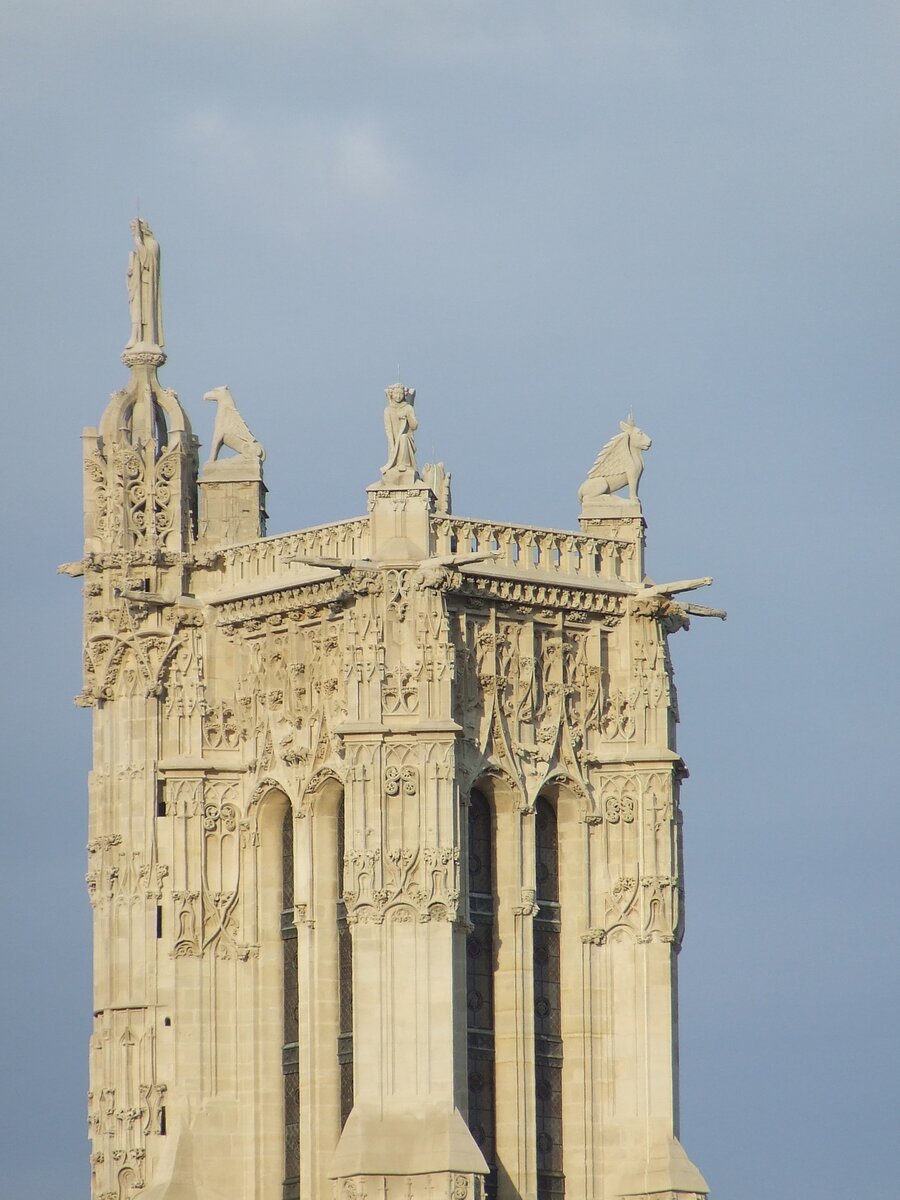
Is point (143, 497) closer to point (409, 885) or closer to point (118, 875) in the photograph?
point (118, 875)

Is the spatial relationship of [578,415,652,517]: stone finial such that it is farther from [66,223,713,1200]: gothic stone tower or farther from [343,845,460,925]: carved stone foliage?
[343,845,460,925]: carved stone foliage

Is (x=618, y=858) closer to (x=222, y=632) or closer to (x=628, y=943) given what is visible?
(x=628, y=943)

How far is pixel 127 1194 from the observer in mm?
60500

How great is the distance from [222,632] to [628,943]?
20.6ft

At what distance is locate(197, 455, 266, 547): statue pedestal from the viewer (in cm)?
6222

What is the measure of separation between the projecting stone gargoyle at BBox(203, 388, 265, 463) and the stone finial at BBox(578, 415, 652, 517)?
163 inches

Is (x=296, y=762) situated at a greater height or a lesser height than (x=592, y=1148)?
greater

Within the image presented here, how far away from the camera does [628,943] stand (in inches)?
2381

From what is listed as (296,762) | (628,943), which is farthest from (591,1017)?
(296,762)

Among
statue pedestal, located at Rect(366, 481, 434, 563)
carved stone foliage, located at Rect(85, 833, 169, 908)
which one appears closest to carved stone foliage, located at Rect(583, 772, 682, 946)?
statue pedestal, located at Rect(366, 481, 434, 563)

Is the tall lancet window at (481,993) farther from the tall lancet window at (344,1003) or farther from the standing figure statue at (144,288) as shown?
the standing figure statue at (144,288)

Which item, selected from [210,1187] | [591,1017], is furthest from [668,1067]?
[210,1187]

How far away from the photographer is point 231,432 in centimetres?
6256

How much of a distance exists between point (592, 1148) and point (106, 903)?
672 centimetres
